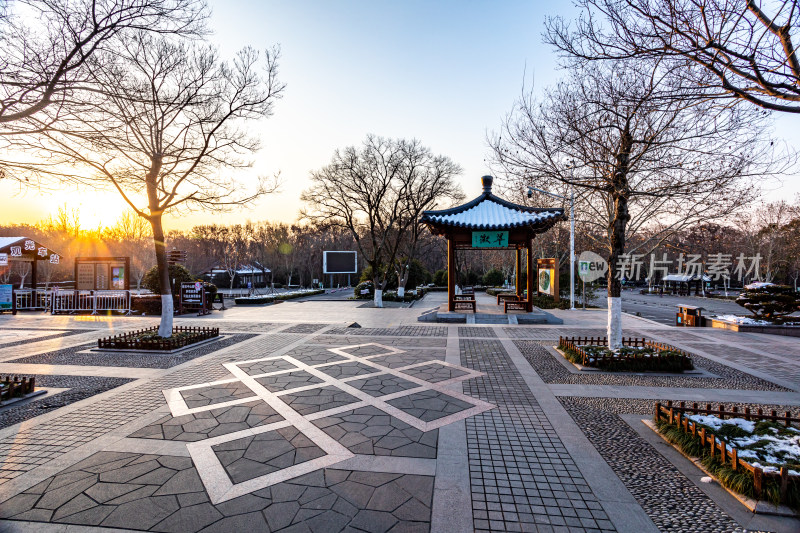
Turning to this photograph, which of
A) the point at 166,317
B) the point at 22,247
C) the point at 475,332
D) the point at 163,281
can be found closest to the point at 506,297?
the point at 475,332

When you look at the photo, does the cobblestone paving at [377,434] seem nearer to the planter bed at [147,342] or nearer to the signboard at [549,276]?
the planter bed at [147,342]

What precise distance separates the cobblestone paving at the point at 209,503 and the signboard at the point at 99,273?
66.2ft

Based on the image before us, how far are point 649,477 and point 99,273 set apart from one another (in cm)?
2527

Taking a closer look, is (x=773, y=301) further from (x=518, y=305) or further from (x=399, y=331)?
(x=399, y=331)

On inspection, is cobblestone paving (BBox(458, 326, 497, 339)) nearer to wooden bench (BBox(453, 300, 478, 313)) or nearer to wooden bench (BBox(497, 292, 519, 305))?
wooden bench (BBox(453, 300, 478, 313))

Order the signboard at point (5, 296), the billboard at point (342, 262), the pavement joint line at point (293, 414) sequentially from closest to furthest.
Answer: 1. the pavement joint line at point (293, 414)
2. the signboard at point (5, 296)
3. the billboard at point (342, 262)

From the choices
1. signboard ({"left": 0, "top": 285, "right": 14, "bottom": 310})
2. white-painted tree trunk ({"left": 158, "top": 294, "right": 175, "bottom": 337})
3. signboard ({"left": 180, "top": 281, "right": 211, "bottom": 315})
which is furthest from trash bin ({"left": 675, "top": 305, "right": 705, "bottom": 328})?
signboard ({"left": 0, "top": 285, "right": 14, "bottom": 310})

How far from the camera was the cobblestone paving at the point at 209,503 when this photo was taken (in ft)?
10.0

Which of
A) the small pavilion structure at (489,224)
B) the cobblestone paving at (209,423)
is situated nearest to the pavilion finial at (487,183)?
the small pavilion structure at (489,224)

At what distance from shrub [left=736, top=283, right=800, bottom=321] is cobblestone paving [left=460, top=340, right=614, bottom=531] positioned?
47.8 feet

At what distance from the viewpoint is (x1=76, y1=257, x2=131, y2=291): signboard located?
789 inches

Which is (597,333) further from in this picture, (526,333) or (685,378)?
(685,378)

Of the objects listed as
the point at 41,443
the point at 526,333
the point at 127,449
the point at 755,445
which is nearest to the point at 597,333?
the point at 526,333

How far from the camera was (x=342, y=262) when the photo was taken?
4356 cm
